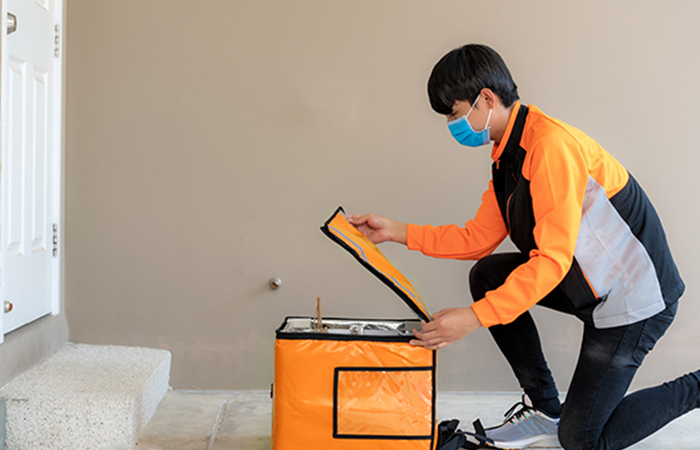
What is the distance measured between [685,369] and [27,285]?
2481mm

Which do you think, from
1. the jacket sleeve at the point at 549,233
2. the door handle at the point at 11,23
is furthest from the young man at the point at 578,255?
the door handle at the point at 11,23

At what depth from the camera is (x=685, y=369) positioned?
228cm

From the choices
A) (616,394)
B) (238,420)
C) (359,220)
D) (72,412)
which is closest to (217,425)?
(238,420)

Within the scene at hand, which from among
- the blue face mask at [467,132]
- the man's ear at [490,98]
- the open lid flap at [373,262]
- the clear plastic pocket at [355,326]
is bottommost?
the clear plastic pocket at [355,326]

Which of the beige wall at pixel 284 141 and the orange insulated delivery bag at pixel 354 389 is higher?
the beige wall at pixel 284 141

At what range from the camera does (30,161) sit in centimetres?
184

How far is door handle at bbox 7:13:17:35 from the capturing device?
167 centimetres

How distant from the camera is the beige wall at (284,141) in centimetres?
207

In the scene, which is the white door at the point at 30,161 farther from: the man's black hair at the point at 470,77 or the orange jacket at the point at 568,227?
the orange jacket at the point at 568,227

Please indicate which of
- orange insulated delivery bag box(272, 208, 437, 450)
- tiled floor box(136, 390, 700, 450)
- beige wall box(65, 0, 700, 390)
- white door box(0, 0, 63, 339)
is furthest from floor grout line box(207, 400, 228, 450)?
white door box(0, 0, 63, 339)

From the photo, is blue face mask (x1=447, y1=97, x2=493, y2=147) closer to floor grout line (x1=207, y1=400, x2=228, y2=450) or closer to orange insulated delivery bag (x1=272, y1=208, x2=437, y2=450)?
orange insulated delivery bag (x1=272, y1=208, x2=437, y2=450)

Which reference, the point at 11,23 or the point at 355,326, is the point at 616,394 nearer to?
the point at 355,326

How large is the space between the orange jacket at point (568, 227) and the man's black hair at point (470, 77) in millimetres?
86

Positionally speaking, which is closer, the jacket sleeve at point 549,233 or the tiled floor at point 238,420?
the jacket sleeve at point 549,233
